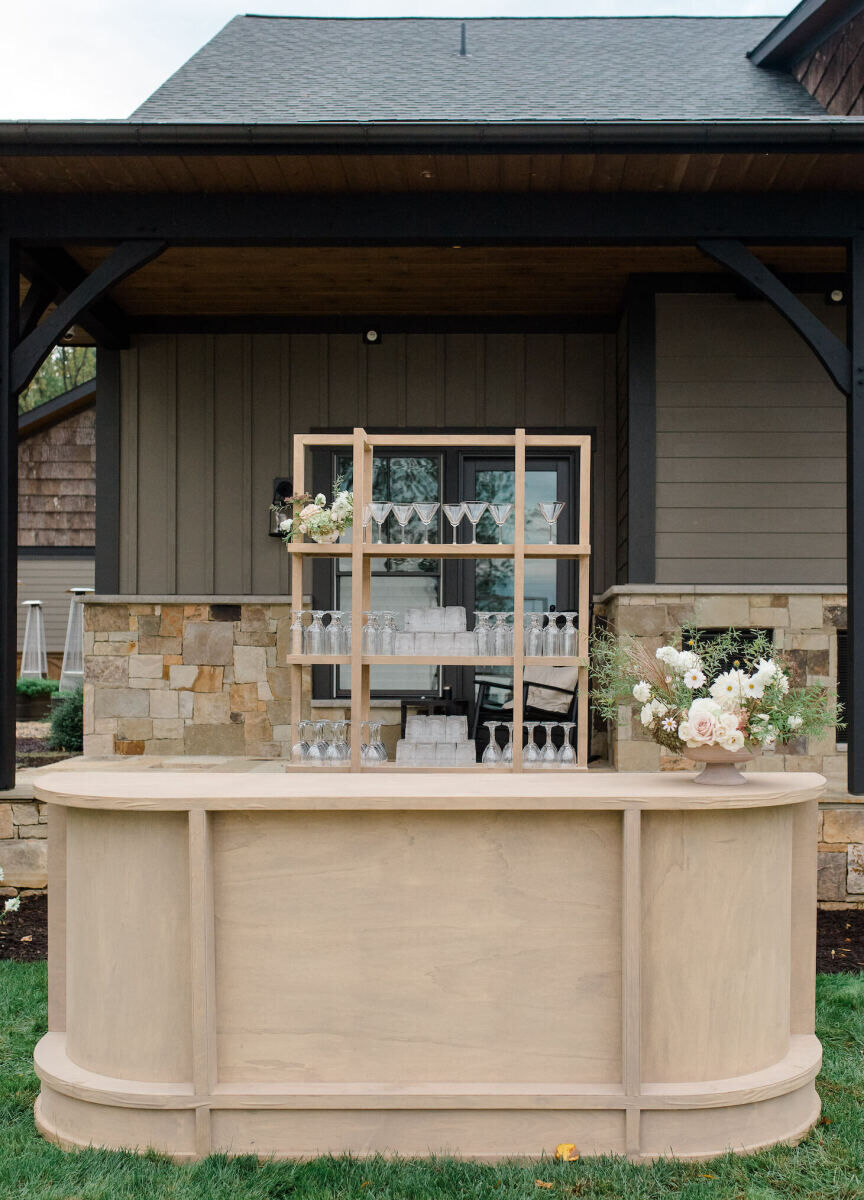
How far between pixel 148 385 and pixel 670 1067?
5694mm

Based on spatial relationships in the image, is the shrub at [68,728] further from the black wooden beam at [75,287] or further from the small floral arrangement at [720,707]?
the small floral arrangement at [720,707]

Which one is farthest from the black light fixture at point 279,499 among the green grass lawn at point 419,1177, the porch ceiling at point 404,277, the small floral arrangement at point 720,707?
the green grass lawn at point 419,1177

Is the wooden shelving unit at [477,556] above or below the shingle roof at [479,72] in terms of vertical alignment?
below

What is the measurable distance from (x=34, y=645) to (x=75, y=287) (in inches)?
272

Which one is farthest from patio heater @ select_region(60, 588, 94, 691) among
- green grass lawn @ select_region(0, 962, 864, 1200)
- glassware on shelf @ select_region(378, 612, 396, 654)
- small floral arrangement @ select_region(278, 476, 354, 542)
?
green grass lawn @ select_region(0, 962, 864, 1200)

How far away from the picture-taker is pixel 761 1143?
8.59 feet

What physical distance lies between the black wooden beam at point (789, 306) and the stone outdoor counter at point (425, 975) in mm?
2992

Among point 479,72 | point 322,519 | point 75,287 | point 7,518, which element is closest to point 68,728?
point 75,287

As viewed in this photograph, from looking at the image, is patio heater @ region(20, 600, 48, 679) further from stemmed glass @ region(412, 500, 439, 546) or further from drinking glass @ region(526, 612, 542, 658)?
drinking glass @ region(526, 612, 542, 658)

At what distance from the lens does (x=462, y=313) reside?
278 inches

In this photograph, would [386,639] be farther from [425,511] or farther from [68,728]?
[68,728]

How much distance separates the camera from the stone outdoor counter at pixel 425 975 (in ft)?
8.48

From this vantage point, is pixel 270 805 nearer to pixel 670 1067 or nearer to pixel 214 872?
pixel 214 872

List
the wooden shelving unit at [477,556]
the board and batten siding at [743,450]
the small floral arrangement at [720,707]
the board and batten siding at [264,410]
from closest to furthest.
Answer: the small floral arrangement at [720,707]
the wooden shelving unit at [477,556]
the board and batten siding at [743,450]
the board and batten siding at [264,410]
